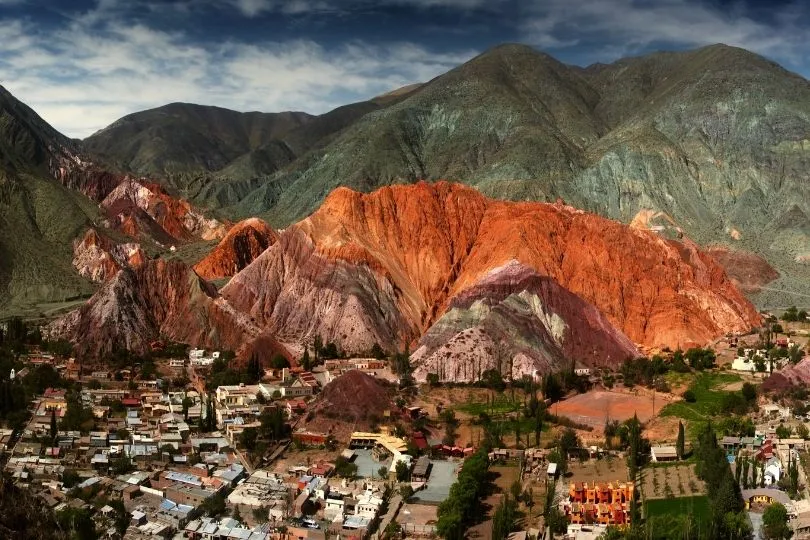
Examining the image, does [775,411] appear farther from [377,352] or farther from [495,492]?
[377,352]

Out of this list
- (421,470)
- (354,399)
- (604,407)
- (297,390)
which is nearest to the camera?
(421,470)

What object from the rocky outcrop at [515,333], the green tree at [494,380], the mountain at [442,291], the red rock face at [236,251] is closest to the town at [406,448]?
the green tree at [494,380]

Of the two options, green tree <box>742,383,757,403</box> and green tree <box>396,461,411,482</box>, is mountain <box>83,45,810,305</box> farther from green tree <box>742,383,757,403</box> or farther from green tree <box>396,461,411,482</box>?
green tree <box>396,461,411,482</box>

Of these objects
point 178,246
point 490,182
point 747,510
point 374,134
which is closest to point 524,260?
Result: point 747,510

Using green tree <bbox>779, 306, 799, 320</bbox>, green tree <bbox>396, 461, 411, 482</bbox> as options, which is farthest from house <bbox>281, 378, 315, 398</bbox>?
green tree <bbox>779, 306, 799, 320</bbox>

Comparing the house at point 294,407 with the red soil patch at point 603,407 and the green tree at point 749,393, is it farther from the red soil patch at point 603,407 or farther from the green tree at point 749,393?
the green tree at point 749,393

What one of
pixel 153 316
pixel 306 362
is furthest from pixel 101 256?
pixel 306 362
